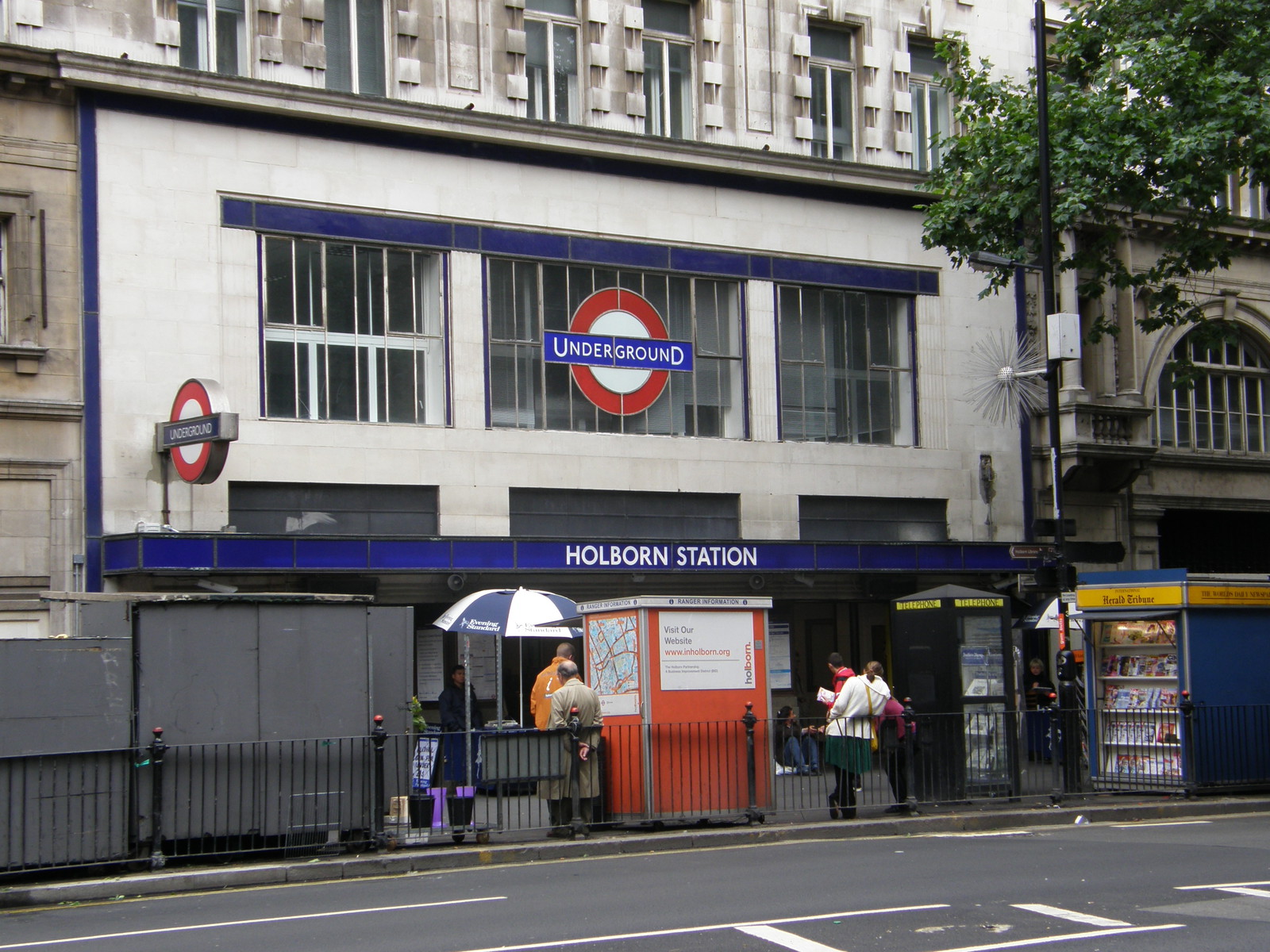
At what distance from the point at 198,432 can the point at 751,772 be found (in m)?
8.59

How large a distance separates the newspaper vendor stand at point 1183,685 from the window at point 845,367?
7.87 metres

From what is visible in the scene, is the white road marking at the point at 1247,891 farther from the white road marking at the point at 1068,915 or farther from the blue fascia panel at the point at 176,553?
the blue fascia panel at the point at 176,553

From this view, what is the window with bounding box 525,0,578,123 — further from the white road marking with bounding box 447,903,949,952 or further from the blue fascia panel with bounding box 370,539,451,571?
the white road marking with bounding box 447,903,949,952

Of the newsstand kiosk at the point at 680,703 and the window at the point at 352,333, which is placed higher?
the window at the point at 352,333

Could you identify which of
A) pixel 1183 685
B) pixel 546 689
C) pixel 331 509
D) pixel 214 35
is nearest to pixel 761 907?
pixel 546 689

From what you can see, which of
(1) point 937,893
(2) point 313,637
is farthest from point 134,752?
(1) point 937,893

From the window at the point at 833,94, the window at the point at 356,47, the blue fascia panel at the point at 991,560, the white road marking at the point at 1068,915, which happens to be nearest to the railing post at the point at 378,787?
the white road marking at the point at 1068,915

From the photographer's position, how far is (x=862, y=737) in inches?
642

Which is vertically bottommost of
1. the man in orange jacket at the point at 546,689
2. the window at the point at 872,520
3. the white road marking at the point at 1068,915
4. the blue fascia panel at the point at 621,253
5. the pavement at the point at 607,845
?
the pavement at the point at 607,845

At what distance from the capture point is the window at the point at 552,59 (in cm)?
2384

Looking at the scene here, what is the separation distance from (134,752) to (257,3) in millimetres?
12567

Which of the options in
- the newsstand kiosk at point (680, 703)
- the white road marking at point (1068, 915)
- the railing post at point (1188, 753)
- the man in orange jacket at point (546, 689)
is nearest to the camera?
the white road marking at point (1068, 915)

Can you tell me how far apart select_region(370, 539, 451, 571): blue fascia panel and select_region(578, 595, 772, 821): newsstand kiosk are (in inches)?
210

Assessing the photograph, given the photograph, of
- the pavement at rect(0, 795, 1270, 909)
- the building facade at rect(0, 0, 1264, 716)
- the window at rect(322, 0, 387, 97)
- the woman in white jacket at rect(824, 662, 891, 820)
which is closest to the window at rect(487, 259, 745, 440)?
the building facade at rect(0, 0, 1264, 716)
